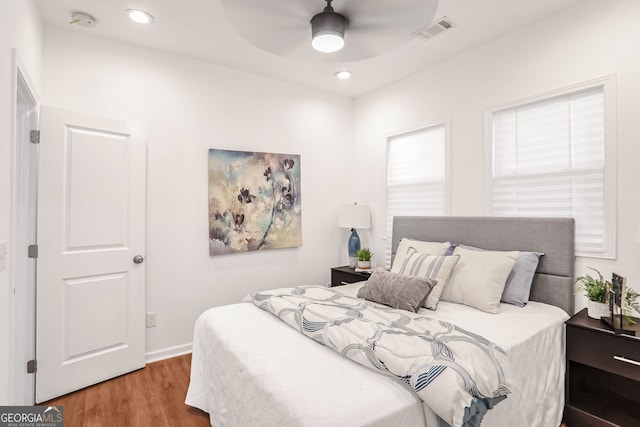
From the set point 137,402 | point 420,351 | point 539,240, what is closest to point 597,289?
point 539,240

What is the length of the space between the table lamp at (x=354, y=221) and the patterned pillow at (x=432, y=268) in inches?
45.9

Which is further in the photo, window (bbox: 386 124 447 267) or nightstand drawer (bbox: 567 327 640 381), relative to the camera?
window (bbox: 386 124 447 267)

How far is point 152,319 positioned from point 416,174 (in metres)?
2.94

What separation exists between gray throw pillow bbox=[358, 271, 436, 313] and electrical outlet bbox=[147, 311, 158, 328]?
1887 millimetres

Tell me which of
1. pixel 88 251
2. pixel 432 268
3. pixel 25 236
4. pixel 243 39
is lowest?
pixel 432 268

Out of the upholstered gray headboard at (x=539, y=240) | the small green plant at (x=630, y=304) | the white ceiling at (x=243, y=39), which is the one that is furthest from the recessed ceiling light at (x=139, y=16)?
the small green plant at (x=630, y=304)

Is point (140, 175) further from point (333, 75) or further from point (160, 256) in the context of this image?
point (333, 75)

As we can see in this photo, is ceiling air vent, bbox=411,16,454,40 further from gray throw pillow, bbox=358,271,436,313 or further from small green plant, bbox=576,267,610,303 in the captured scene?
small green plant, bbox=576,267,610,303

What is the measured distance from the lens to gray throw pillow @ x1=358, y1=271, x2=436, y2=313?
2.19 metres

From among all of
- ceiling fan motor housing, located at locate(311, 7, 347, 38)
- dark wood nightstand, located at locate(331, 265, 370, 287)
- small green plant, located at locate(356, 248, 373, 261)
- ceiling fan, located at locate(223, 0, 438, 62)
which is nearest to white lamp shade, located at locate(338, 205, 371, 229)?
small green plant, located at locate(356, 248, 373, 261)

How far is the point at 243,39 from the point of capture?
2.65 m

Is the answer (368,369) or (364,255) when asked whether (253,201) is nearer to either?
(364,255)

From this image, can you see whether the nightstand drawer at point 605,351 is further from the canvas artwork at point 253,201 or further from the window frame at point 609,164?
the canvas artwork at point 253,201

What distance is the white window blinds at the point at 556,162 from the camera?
2.34 m
